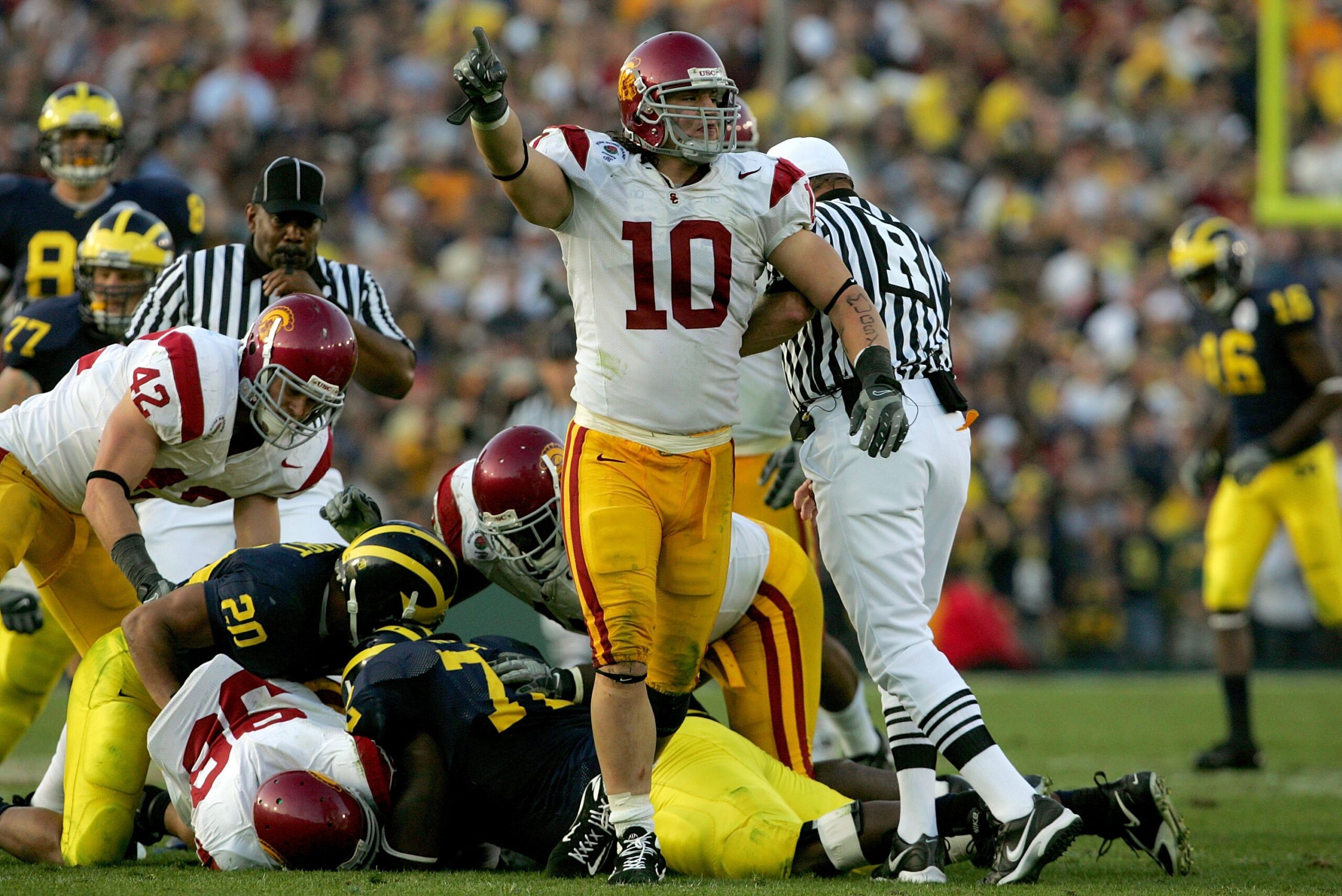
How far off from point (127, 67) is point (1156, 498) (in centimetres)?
873

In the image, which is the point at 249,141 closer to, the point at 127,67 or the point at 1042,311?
the point at 127,67

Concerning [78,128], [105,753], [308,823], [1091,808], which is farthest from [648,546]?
[78,128]

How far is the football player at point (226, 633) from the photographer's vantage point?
12.6ft

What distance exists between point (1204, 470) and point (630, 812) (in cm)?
457

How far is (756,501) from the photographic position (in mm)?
5422

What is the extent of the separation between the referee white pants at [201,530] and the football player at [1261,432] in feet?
12.7

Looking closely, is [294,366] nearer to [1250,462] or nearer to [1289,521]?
[1250,462]

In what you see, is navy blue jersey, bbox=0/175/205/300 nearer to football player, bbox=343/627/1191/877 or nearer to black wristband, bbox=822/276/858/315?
football player, bbox=343/627/1191/877

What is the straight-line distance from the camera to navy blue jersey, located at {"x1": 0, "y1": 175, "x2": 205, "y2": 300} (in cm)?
606

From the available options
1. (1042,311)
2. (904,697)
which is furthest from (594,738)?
(1042,311)

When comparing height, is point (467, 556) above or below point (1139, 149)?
below

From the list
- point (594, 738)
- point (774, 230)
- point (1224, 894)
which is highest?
point (774, 230)

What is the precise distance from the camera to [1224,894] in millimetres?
3381

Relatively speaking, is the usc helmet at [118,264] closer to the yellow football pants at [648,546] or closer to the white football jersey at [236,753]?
the white football jersey at [236,753]
